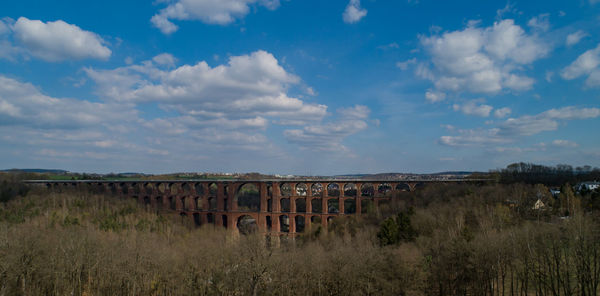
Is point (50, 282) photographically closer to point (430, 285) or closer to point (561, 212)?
point (430, 285)

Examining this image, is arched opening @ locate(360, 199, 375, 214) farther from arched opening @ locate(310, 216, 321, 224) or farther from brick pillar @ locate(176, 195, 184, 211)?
brick pillar @ locate(176, 195, 184, 211)

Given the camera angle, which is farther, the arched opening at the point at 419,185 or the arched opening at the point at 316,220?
the arched opening at the point at 316,220

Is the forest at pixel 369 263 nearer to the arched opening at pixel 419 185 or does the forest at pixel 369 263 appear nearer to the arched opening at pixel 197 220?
the arched opening at pixel 419 185

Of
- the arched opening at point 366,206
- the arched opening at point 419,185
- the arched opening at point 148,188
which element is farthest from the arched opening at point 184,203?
the arched opening at point 419,185

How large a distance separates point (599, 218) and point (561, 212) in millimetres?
10325

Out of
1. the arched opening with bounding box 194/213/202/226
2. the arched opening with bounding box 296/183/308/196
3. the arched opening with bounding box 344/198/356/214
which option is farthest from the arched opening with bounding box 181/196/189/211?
the arched opening with bounding box 344/198/356/214

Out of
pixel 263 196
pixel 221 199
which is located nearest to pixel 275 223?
pixel 263 196

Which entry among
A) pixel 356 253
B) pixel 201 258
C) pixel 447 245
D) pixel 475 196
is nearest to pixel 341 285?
pixel 356 253

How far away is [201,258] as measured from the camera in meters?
25.6

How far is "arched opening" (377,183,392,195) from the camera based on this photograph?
51750mm

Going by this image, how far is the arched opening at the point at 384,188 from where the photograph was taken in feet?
170

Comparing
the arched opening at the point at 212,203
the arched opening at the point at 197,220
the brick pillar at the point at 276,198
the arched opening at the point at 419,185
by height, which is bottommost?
the arched opening at the point at 197,220

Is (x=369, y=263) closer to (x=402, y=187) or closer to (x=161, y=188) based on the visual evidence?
(x=402, y=187)

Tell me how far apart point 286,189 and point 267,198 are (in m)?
4.34
